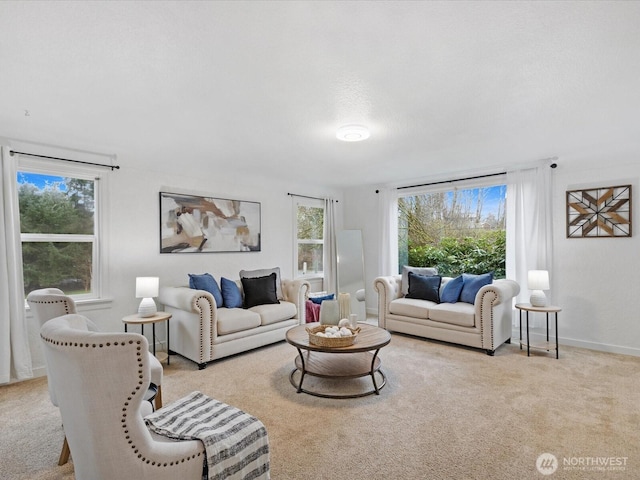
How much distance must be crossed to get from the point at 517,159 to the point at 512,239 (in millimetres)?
A: 1069

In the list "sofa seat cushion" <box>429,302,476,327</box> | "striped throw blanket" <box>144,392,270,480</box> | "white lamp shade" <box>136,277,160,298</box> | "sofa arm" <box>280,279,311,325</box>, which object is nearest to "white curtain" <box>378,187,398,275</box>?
"sofa seat cushion" <box>429,302,476,327</box>

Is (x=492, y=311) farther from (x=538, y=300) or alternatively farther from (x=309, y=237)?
(x=309, y=237)

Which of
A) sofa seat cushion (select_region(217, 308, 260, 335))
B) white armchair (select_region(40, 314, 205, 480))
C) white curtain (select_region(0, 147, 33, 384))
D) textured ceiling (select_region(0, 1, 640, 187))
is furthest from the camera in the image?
sofa seat cushion (select_region(217, 308, 260, 335))

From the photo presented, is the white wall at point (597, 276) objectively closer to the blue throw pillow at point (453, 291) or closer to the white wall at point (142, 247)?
the blue throw pillow at point (453, 291)

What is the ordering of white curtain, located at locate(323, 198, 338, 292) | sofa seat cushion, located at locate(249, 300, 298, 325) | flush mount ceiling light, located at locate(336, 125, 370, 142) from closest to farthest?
flush mount ceiling light, located at locate(336, 125, 370, 142) → sofa seat cushion, located at locate(249, 300, 298, 325) → white curtain, located at locate(323, 198, 338, 292)

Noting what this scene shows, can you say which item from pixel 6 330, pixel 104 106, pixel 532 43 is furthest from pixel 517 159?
pixel 6 330

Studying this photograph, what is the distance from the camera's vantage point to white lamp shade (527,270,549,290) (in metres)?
4.07

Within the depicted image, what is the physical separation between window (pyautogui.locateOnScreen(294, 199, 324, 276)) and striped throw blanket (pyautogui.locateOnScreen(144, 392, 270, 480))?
4.31m

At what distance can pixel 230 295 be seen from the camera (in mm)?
4363

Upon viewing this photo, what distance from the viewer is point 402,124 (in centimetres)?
307

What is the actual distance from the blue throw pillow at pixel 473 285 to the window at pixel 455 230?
3.24ft

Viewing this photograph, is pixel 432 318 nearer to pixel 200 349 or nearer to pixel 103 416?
pixel 200 349

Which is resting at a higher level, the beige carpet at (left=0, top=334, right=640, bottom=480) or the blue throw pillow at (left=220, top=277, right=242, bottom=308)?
the blue throw pillow at (left=220, top=277, right=242, bottom=308)

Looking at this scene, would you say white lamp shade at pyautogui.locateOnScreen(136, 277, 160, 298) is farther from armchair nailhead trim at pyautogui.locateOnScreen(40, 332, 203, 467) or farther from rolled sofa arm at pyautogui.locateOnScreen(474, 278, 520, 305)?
rolled sofa arm at pyautogui.locateOnScreen(474, 278, 520, 305)
